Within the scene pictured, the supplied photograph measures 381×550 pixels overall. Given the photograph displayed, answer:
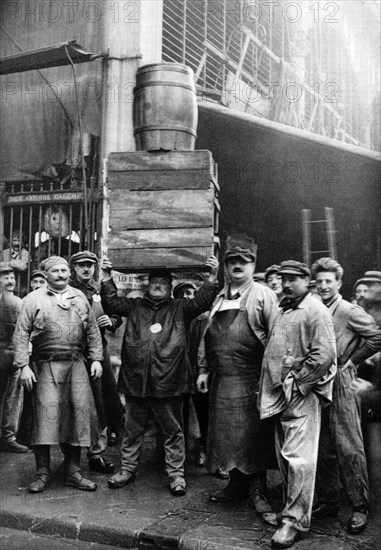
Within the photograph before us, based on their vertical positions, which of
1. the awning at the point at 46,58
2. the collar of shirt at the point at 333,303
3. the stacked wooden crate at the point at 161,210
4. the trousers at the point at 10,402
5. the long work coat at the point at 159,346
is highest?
the awning at the point at 46,58

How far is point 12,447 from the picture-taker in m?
6.75

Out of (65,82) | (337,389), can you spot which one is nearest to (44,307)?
(337,389)

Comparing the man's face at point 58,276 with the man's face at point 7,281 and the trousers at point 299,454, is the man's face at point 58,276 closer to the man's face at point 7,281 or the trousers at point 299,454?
the man's face at point 7,281

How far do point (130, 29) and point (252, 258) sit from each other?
194 inches

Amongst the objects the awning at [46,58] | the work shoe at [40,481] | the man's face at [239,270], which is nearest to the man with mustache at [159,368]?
the man's face at [239,270]

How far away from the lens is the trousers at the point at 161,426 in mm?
5281

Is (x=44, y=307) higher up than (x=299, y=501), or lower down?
higher up

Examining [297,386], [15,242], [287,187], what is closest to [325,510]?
[297,386]

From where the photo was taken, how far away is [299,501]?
4.08m

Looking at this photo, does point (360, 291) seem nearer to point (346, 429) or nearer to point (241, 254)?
point (241, 254)

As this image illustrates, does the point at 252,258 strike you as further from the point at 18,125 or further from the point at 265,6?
the point at 265,6

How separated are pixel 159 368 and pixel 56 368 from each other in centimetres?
89

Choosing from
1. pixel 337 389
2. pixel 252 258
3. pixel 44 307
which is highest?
pixel 252 258

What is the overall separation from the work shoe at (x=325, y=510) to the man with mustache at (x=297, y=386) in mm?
308
